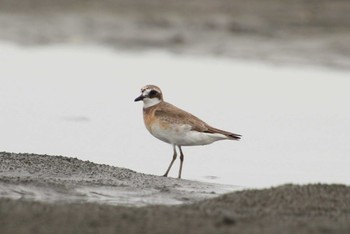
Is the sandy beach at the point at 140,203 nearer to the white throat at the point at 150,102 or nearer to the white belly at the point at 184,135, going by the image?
the white belly at the point at 184,135

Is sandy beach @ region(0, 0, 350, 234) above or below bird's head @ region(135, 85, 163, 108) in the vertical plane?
below

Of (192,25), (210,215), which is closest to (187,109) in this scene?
(210,215)

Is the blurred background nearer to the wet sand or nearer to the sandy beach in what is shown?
the wet sand

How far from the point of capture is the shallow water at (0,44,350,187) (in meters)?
10.8

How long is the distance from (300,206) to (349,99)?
7898mm

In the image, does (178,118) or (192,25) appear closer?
(178,118)

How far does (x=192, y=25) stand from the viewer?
829 inches

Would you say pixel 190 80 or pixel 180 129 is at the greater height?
pixel 190 80

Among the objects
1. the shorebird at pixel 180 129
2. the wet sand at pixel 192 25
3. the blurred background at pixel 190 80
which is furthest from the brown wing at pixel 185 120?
the wet sand at pixel 192 25

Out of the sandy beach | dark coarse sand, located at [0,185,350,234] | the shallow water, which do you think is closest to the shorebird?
the shallow water

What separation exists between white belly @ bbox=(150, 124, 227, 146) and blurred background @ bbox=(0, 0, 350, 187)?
39 centimetres

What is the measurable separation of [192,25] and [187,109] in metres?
7.33

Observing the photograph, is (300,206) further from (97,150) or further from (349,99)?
(349,99)

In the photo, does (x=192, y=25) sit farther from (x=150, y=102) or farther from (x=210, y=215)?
(x=210, y=215)
